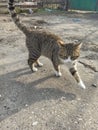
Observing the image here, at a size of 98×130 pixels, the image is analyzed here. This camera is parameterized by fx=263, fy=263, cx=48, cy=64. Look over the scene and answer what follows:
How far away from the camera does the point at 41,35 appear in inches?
204

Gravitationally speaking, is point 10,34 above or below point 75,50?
below

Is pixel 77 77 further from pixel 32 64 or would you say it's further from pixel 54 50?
pixel 32 64

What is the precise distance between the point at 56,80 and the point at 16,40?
2.69m

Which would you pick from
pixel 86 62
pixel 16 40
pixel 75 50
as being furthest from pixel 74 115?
pixel 16 40

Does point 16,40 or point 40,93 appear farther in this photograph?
point 16,40

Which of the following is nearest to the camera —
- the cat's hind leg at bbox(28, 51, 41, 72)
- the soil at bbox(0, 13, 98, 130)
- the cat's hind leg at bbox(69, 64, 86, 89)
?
the soil at bbox(0, 13, 98, 130)

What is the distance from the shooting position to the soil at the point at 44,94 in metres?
3.93

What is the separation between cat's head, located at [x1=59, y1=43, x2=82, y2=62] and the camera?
181 inches

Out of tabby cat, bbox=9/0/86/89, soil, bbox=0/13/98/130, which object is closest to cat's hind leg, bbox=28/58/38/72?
tabby cat, bbox=9/0/86/89

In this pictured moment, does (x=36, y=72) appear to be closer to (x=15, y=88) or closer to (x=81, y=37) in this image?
(x=15, y=88)

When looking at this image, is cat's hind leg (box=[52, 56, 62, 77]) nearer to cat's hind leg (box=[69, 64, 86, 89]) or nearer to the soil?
the soil

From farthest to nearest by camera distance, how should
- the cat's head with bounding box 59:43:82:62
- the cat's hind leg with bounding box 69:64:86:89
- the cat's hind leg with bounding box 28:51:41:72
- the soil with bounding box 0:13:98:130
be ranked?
the cat's hind leg with bounding box 28:51:41:72
the cat's hind leg with bounding box 69:64:86:89
the cat's head with bounding box 59:43:82:62
the soil with bounding box 0:13:98:130

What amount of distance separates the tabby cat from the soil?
0.25 m

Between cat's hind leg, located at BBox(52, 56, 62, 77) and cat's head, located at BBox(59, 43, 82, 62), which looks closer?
cat's head, located at BBox(59, 43, 82, 62)
